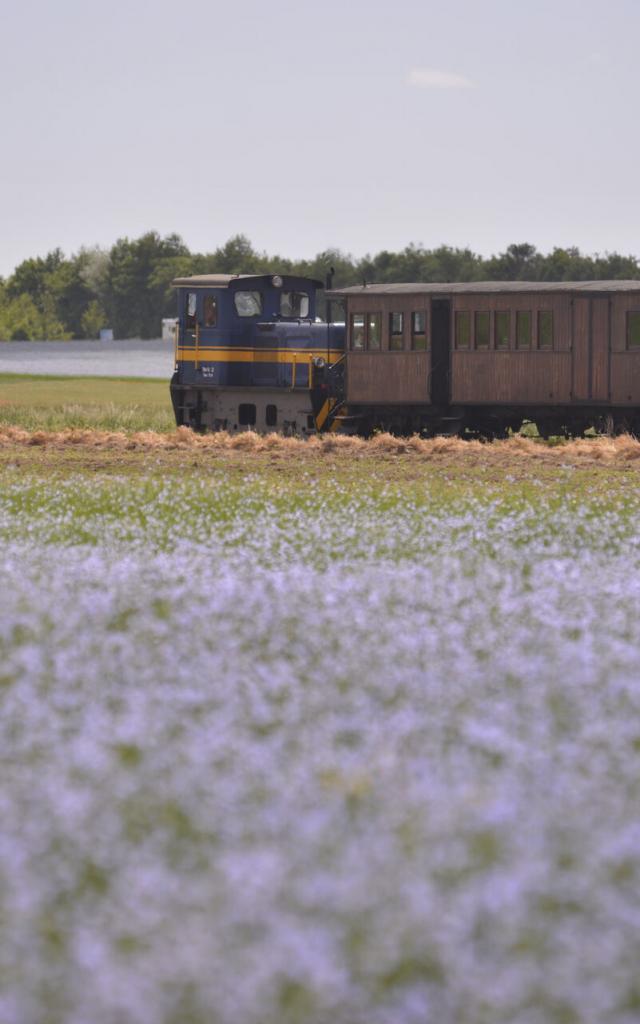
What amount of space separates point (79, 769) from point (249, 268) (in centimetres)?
12866

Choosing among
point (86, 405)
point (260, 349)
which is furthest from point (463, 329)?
point (86, 405)

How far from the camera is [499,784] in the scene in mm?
6957

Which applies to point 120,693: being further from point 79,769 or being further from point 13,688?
point 79,769

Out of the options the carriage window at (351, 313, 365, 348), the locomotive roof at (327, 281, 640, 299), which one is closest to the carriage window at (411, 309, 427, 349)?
the locomotive roof at (327, 281, 640, 299)

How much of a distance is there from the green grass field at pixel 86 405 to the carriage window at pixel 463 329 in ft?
39.9

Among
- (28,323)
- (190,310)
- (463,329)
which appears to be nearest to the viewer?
(463,329)

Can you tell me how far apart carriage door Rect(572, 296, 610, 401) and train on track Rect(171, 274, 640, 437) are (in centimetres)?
2

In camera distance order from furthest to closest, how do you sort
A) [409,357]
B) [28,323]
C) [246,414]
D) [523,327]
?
[28,323] → [246,414] → [409,357] → [523,327]

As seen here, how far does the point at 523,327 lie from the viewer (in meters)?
36.4

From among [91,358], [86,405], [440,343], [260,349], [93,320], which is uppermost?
[93,320]

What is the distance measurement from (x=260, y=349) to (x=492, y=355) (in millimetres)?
5189

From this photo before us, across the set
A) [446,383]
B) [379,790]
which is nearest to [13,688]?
[379,790]

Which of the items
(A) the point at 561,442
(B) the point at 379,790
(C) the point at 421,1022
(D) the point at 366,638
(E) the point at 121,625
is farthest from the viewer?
(A) the point at 561,442

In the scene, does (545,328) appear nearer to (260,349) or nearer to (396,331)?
(396,331)
